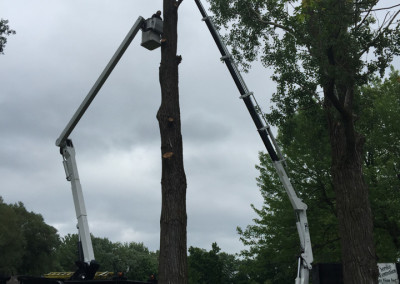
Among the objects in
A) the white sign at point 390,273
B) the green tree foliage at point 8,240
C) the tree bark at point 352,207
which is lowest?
the white sign at point 390,273

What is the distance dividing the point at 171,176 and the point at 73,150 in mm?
4446

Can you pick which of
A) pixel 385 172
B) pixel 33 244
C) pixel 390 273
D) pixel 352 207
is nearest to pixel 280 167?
pixel 352 207

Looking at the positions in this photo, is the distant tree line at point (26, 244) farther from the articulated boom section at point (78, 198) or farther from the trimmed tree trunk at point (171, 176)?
the trimmed tree trunk at point (171, 176)

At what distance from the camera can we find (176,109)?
12.0 meters

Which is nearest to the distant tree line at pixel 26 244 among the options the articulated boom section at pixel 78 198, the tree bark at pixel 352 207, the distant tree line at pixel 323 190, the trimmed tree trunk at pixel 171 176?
the distant tree line at pixel 323 190

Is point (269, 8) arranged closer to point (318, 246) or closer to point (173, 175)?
point (173, 175)

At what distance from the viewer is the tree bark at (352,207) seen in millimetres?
12094

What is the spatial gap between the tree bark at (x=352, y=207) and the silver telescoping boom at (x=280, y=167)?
1067 mm

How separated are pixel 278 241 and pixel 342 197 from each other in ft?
40.2

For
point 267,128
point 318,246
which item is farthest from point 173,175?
point 318,246

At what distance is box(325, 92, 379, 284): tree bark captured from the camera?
1209 centimetres

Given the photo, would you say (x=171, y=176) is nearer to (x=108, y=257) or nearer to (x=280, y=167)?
(x=280, y=167)

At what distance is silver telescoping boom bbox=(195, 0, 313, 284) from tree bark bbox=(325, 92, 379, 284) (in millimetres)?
1067

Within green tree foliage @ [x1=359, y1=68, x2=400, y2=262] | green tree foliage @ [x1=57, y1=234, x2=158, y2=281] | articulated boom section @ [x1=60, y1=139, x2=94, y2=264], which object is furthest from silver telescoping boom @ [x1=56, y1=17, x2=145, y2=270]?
green tree foliage @ [x1=57, y1=234, x2=158, y2=281]
